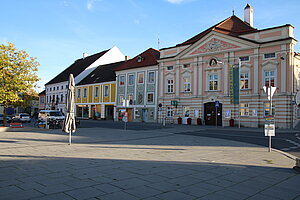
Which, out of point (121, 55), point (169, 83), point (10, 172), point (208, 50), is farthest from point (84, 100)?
point (10, 172)

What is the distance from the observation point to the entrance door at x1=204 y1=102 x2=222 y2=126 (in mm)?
31234

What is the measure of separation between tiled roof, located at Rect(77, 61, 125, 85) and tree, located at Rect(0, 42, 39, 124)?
24.2 metres

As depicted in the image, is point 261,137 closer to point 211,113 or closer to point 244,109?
point 244,109

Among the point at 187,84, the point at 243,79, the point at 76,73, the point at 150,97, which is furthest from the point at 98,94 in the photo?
the point at 243,79

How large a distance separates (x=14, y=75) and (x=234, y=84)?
74.1ft

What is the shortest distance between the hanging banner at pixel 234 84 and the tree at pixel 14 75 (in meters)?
20.7

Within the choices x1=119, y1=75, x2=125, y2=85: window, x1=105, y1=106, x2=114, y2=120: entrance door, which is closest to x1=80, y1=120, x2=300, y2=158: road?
x1=119, y1=75, x2=125, y2=85: window

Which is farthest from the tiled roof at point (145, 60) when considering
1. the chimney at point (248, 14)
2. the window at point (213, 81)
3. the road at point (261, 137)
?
the road at point (261, 137)

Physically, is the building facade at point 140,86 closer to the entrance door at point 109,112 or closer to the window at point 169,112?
the window at point 169,112

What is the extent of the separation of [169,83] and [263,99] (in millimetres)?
13516

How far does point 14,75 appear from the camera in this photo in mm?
21859

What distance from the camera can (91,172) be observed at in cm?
660

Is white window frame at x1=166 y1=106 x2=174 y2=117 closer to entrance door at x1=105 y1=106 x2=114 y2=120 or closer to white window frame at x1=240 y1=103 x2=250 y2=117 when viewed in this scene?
white window frame at x1=240 y1=103 x2=250 y2=117

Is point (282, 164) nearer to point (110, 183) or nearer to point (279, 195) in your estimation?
point (279, 195)
